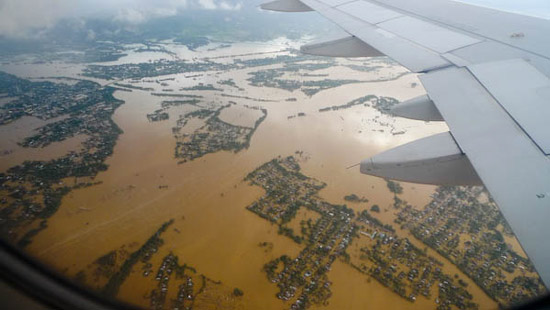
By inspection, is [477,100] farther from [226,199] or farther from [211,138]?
[211,138]

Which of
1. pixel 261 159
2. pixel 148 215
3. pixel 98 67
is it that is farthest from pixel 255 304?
pixel 98 67

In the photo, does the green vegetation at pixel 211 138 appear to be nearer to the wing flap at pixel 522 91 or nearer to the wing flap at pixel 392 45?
the wing flap at pixel 392 45

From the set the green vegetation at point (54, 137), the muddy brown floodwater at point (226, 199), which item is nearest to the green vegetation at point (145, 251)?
the muddy brown floodwater at point (226, 199)

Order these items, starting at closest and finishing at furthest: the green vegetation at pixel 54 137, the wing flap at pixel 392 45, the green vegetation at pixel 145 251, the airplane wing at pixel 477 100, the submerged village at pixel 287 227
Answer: the airplane wing at pixel 477 100
the wing flap at pixel 392 45
the submerged village at pixel 287 227
the green vegetation at pixel 145 251
the green vegetation at pixel 54 137

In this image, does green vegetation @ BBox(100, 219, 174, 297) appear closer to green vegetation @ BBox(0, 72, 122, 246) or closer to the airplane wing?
green vegetation @ BBox(0, 72, 122, 246)

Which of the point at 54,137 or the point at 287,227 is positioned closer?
the point at 287,227

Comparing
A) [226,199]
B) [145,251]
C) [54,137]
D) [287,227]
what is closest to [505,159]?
[287,227]

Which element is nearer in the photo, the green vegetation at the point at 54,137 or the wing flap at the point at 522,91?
the wing flap at the point at 522,91

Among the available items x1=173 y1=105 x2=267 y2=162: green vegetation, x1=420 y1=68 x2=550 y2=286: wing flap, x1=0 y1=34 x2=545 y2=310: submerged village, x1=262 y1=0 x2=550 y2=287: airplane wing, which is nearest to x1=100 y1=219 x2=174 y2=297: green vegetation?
x1=0 y1=34 x2=545 y2=310: submerged village
